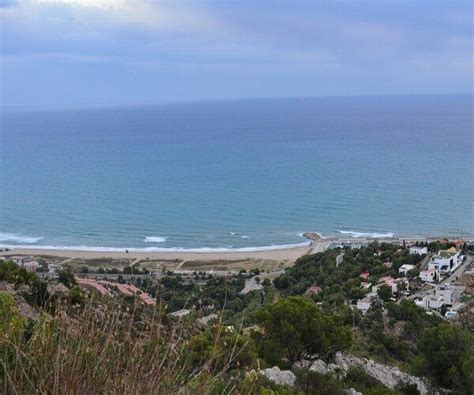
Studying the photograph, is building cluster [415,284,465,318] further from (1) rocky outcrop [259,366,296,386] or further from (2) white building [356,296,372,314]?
(1) rocky outcrop [259,366,296,386]

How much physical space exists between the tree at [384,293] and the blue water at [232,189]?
16.6 m

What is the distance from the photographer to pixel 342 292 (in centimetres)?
2120

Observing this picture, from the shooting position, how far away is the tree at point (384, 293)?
63.7ft

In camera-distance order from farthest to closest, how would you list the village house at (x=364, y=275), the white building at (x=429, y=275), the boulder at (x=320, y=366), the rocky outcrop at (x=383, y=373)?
the village house at (x=364, y=275)
the white building at (x=429, y=275)
the rocky outcrop at (x=383, y=373)
the boulder at (x=320, y=366)

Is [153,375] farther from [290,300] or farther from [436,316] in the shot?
[436,316]

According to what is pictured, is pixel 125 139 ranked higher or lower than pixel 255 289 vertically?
higher

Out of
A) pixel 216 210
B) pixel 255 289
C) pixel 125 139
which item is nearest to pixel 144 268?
pixel 255 289

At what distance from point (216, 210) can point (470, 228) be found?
18.8 meters

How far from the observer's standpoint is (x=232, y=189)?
53.9m

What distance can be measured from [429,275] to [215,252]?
48.5 feet

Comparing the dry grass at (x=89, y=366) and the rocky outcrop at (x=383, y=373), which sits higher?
the dry grass at (x=89, y=366)

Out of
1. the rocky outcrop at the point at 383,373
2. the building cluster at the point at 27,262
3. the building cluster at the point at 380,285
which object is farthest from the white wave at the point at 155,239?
the rocky outcrop at the point at 383,373

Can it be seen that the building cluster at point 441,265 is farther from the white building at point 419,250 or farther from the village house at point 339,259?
the village house at point 339,259

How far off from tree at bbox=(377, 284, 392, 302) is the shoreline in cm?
1245
